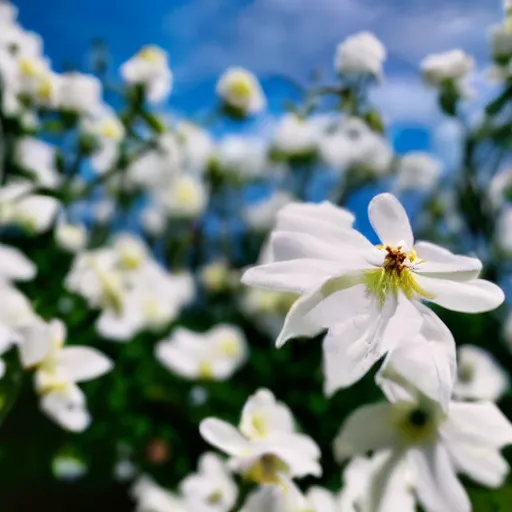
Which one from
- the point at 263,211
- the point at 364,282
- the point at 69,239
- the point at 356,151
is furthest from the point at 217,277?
the point at 364,282

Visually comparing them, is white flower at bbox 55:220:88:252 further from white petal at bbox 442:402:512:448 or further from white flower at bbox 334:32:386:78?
white petal at bbox 442:402:512:448

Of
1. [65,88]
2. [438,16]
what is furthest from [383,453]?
[65,88]

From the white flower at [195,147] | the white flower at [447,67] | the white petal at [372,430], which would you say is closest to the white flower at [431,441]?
the white petal at [372,430]

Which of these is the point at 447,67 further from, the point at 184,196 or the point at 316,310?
the point at 184,196

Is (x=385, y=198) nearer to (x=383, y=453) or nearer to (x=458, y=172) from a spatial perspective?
(x=383, y=453)

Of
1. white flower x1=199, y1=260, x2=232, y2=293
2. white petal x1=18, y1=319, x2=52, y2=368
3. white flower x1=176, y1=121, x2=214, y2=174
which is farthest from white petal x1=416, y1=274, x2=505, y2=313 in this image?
white flower x1=199, y1=260, x2=232, y2=293

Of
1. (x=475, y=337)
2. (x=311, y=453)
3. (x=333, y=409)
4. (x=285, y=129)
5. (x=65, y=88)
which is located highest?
(x=285, y=129)
